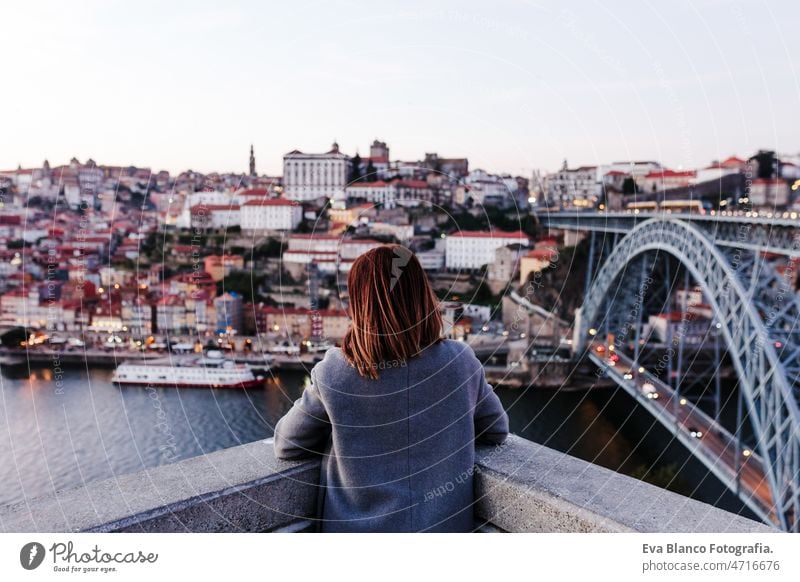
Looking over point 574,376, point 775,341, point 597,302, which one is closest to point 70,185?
point 775,341

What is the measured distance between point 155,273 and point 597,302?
573 cm

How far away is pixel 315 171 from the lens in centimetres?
132

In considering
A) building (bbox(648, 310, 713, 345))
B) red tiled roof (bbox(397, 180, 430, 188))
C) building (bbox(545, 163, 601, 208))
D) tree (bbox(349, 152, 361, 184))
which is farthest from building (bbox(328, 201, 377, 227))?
building (bbox(648, 310, 713, 345))

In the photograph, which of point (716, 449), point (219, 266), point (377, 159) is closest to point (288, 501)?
point (377, 159)

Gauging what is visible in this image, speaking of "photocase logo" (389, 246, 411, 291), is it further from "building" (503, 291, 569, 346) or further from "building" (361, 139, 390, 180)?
"building" (503, 291, 569, 346)

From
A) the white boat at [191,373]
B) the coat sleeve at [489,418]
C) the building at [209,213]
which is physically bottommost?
the white boat at [191,373]

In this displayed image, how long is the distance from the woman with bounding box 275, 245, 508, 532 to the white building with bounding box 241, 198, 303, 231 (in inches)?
26.3

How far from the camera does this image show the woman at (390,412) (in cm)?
58

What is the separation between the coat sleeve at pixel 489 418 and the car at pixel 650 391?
5250 millimetres

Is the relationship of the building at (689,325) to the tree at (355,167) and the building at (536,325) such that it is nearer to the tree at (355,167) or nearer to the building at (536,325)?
the building at (536,325)
